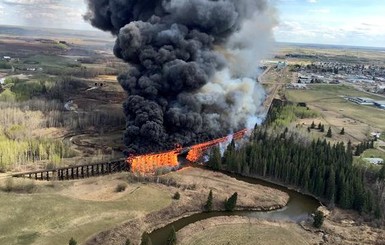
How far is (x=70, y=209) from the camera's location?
7100cm

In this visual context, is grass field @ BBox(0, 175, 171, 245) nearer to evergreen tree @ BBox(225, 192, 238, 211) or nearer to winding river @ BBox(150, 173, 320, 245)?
winding river @ BBox(150, 173, 320, 245)

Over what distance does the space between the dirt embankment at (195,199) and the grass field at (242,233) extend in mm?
5795

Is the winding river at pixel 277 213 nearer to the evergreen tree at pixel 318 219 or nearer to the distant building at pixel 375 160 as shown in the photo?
the evergreen tree at pixel 318 219

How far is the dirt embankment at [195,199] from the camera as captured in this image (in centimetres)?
6656

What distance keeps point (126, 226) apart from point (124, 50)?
4998 cm

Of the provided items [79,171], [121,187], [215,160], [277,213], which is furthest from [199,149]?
[277,213]

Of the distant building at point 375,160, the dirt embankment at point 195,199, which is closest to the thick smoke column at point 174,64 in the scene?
the dirt embankment at point 195,199

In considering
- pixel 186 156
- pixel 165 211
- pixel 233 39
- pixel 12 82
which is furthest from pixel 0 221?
pixel 12 82

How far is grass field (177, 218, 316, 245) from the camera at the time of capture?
66.6 metres

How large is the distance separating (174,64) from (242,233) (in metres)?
45.8

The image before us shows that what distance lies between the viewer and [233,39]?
124 metres

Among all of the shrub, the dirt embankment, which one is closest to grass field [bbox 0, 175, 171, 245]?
the shrub

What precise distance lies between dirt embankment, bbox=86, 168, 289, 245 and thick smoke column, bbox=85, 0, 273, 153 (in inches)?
451

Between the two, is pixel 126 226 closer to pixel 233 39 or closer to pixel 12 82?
pixel 233 39
